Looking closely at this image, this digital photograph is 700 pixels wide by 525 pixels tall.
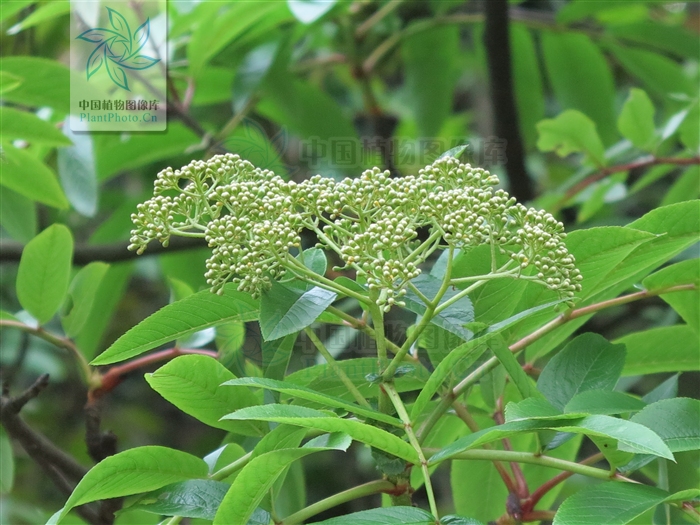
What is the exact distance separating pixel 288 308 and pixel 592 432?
10.3 inches

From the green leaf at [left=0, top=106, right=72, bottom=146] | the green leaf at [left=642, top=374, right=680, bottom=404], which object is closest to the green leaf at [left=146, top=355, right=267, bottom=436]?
the green leaf at [left=642, top=374, right=680, bottom=404]

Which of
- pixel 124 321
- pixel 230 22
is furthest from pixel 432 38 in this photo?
pixel 124 321

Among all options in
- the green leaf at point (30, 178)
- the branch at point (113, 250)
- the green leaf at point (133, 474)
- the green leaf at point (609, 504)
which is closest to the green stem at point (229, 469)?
the green leaf at point (133, 474)

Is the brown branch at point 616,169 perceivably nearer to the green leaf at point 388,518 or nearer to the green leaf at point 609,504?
the green leaf at point 609,504

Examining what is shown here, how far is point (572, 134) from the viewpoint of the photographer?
3.89ft

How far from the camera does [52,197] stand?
3.30ft

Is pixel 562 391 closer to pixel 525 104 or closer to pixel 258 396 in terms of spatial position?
pixel 258 396

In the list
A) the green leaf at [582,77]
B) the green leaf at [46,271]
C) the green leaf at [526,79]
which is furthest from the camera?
the green leaf at [526,79]

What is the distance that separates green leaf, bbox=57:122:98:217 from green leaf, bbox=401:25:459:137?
33.2 inches

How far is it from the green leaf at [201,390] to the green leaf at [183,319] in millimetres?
36

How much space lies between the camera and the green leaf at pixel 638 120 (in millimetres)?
1128

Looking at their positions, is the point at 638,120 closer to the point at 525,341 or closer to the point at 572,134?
the point at 572,134

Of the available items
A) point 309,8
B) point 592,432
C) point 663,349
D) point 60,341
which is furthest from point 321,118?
point 592,432

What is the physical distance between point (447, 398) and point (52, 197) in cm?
65
